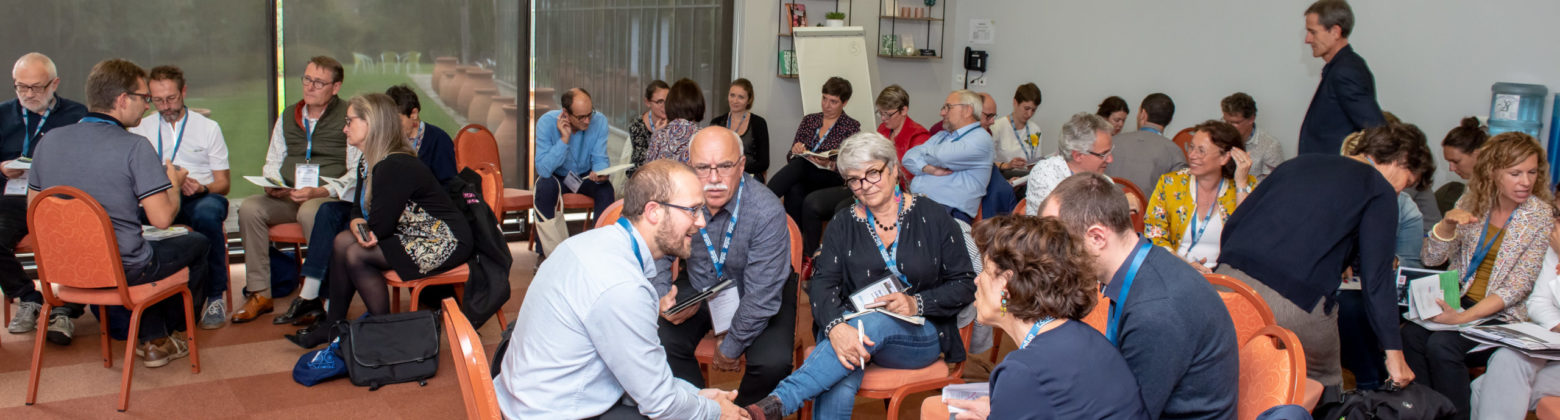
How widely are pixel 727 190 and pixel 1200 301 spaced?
1.47 metres

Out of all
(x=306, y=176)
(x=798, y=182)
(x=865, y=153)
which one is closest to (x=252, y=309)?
(x=306, y=176)

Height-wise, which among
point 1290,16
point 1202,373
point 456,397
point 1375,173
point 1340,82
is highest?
point 1290,16

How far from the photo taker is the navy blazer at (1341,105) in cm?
468

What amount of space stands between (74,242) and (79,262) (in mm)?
78

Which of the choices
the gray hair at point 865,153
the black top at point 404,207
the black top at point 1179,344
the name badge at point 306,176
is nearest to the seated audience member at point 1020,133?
the gray hair at point 865,153

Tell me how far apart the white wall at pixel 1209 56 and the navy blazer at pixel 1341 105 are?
94 centimetres

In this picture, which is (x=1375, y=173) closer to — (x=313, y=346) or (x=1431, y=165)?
(x=1431, y=165)

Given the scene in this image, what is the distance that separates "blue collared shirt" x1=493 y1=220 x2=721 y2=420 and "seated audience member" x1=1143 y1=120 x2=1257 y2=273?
2.32 m

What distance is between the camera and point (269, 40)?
6273mm

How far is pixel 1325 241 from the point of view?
3.01 metres

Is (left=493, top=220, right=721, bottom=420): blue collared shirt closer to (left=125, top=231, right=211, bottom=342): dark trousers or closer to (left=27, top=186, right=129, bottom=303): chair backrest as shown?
(left=27, top=186, right=129, bottom=303): chair backrest

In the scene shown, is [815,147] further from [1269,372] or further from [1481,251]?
[1269,372]

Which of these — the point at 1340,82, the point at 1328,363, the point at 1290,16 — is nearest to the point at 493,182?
the point at 1328,363

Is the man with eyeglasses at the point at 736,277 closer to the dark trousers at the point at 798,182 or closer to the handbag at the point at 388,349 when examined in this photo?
the handbag at the point at 388,349
